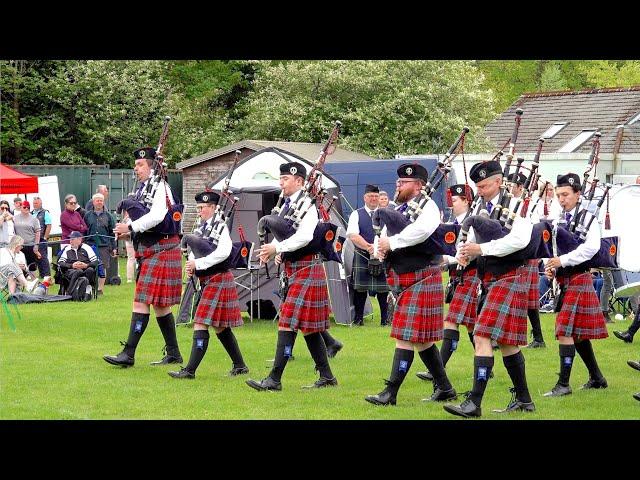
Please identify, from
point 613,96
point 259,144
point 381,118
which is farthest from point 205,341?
point 613,96

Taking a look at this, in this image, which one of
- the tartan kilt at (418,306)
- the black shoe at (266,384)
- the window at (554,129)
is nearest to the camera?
the tartan kilt at (418,306)

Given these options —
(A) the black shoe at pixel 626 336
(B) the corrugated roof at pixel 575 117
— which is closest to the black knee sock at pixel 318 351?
(A) the black shoe at pixel 626 336

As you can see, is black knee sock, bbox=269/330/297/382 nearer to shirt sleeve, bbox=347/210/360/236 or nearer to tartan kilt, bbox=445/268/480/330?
tartan kilt, bbox=445/268/480/330

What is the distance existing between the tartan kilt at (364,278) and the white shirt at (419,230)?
5.03 metres

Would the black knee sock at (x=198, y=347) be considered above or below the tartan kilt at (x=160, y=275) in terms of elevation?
below

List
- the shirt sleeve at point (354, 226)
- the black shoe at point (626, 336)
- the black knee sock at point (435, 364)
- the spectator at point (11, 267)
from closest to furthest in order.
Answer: the black knee sock at point (435, 364), the shirt sleeve at point (354, 226), the black shoe at point (626, 336), the spectator at point (11, 267)

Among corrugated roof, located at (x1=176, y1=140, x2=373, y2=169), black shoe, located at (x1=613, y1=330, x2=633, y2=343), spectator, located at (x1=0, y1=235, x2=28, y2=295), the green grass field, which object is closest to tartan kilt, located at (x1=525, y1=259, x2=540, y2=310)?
the green grass field

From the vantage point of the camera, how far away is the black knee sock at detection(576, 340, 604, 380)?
26.2ft

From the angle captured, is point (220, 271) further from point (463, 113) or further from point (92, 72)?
point (92, 72)

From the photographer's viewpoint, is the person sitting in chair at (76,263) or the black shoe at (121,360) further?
the person sitting in chair at (76,263)

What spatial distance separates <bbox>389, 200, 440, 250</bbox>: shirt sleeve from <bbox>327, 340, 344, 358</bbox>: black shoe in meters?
2.68

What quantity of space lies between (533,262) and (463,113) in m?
15.6

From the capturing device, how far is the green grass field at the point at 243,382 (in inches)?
281

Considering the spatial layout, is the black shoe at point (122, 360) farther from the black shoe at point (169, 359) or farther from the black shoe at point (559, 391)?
the black shoe at point (559, 391)
